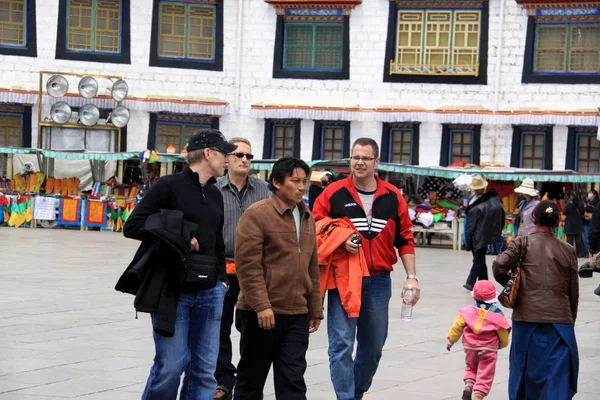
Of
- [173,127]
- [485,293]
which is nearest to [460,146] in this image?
[173,127]

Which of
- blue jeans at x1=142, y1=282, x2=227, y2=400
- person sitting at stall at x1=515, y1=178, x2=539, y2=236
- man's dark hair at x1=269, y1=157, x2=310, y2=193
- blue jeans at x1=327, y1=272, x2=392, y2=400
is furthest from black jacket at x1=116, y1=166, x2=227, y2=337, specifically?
person sitting at stall at x1=515, y1=178, x2=539, y2=236

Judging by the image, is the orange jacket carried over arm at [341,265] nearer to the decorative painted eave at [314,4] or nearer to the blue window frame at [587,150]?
the blue window frame at [587,150]

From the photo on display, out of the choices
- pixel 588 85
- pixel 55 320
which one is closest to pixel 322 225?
pixel 55 320

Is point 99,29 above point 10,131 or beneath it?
above

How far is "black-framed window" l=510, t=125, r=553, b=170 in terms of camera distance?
107 feet

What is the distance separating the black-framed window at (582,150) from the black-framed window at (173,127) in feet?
33.3

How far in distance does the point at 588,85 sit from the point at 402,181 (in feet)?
19.3

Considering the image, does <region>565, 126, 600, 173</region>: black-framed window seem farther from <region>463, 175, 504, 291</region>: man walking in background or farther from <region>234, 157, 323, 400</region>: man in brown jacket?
<region>234, 157, 323, 400</region>: man in brown jacket

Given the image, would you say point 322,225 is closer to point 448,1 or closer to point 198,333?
point 198,333

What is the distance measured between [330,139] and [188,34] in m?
5.20

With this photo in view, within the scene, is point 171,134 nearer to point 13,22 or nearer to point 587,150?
point 13,22

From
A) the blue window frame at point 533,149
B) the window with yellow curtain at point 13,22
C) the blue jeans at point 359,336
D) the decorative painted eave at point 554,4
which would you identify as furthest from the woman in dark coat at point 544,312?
the window with yellow curtain at point 13,22

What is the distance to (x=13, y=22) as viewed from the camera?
1325 inches

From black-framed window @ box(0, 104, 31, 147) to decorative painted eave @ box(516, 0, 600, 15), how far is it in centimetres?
1427
